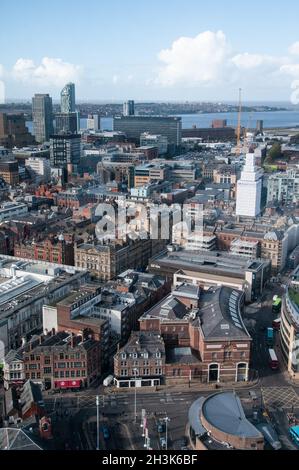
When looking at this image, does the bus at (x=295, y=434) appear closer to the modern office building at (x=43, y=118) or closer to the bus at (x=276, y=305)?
the bus at (x=276, y=305)

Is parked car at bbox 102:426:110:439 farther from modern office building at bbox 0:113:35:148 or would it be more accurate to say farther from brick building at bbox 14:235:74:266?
modern office building at bbox 0:113:35:148

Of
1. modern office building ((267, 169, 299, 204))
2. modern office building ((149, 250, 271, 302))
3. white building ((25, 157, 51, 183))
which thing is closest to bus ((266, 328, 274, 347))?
modern office building ((149, 250, 271, 302))

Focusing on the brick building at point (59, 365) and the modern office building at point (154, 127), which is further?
the modern office building at point (154, 127)

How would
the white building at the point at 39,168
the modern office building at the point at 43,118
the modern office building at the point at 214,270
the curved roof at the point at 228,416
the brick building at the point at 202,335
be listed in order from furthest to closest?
the modern office building at the point at 43,118 < the white building at the point at 39,168 < the modern office building at the point at 214,270 < the brick building at the point at 202,335 < the curved roof at the point at 228,416

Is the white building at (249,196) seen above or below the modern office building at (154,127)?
below

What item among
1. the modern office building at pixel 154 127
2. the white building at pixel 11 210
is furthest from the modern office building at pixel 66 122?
the white building at pixel 11 210

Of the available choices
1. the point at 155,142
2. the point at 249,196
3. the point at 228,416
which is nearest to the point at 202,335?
the point at 228,416
